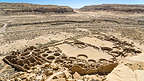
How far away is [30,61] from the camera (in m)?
17.4

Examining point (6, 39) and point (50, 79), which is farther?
point (6, 39)

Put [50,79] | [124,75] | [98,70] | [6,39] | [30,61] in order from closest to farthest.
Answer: [50,79] → [124,75] → [98,70] → [30,61] → [6,39]

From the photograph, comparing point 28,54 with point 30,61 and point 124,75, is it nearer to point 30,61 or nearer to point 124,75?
point 30,61

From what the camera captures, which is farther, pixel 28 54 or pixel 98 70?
pixel 28 54

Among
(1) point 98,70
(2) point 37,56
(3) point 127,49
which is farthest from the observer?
(3) point 127,49

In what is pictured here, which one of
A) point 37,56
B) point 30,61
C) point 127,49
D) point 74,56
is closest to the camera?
point 30,61

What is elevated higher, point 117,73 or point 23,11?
point 23,11

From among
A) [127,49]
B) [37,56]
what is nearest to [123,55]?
[127,49]

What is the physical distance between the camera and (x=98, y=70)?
1560 centimetres

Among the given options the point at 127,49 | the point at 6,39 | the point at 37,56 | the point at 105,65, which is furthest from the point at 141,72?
the point at 6,39

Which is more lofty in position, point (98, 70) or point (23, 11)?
point (23, 11)

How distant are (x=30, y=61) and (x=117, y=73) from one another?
31.8 ft

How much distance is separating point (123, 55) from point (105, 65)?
620 centimetres

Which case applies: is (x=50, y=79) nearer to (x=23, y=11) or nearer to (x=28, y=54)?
(x=28, y=54)
